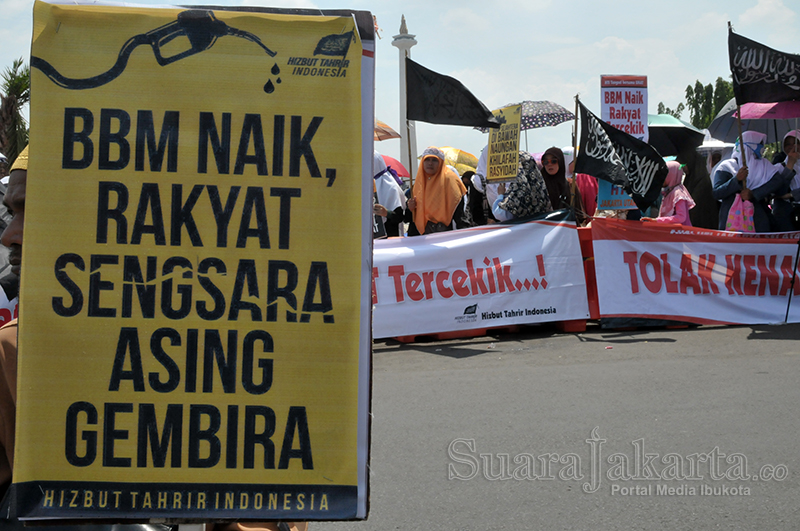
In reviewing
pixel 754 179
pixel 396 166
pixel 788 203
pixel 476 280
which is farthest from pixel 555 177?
pixel 396 166

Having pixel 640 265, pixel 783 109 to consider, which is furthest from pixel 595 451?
pixel 783 109

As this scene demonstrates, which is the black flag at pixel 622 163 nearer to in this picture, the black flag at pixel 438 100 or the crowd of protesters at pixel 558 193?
the crowd of protesters at pixel 558 193

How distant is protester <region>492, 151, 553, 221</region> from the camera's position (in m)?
8.86

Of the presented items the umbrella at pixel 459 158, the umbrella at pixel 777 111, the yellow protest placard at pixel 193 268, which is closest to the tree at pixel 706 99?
the umbrella at pixel 459 158

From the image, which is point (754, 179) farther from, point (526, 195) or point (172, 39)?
point (172, 39)

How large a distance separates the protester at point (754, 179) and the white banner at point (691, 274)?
0.55 m

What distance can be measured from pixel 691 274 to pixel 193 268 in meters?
7.78

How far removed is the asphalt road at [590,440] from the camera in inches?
143

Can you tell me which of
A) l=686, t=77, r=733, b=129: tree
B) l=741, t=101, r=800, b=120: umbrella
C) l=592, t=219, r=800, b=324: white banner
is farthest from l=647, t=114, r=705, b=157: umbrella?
l=686, t=77, r=733, b=129: tree

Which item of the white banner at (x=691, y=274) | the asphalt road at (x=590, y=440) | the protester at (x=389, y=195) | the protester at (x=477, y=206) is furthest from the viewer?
the protester at (x=477, y=206)

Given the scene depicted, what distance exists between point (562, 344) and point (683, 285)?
183 centimetres

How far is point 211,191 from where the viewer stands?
1.76 m

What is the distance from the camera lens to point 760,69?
8.88 metres

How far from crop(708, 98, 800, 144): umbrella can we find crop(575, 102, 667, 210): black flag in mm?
4991
